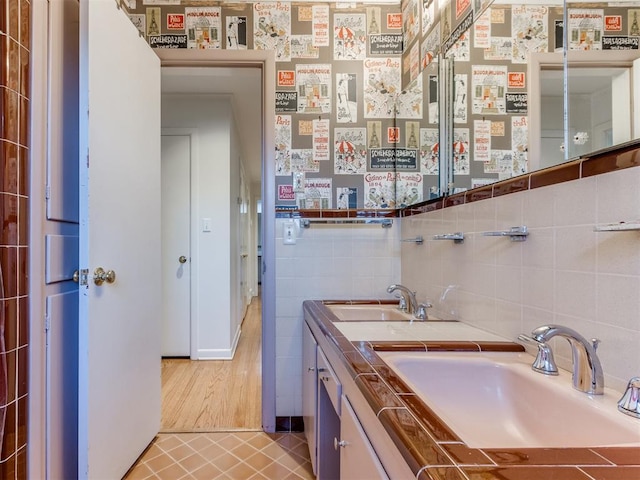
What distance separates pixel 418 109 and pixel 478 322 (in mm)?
1148

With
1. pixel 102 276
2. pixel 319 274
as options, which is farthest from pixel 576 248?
pixel 102 276

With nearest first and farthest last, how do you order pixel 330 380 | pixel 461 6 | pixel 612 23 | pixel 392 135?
pixel 612 23, pixel 330 380, pixel 461 6, pixel 392 135

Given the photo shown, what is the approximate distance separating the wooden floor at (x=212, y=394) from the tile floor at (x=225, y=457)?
0.31ft

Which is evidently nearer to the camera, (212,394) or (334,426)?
(334,426)

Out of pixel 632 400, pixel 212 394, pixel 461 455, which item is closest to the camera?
pixel 461 455

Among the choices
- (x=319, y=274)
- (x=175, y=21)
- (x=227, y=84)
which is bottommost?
(x=319, y=274)

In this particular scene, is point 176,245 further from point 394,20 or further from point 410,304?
point 394,20

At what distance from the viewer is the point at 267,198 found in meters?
1.95

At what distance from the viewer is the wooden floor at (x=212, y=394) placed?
80.5 inches

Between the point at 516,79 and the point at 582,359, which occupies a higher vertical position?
the point at 516,79

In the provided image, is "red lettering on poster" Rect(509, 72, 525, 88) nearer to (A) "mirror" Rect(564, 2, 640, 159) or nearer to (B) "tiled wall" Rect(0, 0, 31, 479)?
(A) "mirror" Rect(564, 2, 640, 159)

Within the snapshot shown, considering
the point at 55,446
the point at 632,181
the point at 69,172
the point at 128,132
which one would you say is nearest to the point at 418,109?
the point at 632,181

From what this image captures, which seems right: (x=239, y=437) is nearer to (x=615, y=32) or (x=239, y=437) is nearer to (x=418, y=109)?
(x=418, y=109)

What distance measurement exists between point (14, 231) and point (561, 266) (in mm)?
1585
